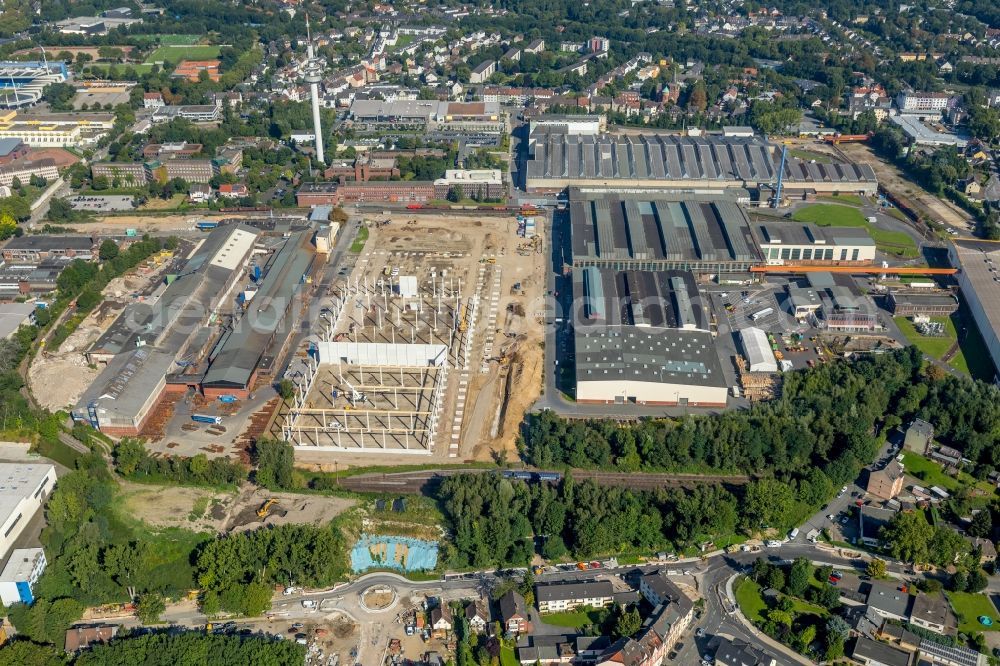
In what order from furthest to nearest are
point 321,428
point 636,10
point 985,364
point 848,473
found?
point 636,10 < point 985,364 < point 321,428 < point 848,473

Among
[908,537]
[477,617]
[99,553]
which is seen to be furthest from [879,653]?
[99,553]

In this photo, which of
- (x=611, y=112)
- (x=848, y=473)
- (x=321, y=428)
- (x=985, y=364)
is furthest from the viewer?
(x=611, y=112)

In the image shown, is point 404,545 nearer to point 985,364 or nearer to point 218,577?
point 218,577

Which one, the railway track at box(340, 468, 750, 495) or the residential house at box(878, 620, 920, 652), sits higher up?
the residential house at box(878, 620, 920, 652)

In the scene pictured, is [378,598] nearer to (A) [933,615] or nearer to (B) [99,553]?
(B) [99,553]

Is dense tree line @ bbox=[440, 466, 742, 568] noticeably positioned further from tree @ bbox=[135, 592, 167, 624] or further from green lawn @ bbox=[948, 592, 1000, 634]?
tree @ bbox=[135, 592, 167, 624]

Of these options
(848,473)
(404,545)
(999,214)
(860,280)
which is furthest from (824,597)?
(999,214)

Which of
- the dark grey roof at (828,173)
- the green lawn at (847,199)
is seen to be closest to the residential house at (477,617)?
the green lawn at (847,199)

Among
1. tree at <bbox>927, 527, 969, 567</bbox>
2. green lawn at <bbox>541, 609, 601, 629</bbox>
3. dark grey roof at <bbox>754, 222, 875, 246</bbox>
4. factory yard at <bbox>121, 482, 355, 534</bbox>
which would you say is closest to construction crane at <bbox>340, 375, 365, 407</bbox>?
factory yard at <bbox>121, 482, 355, 534</bbox>
